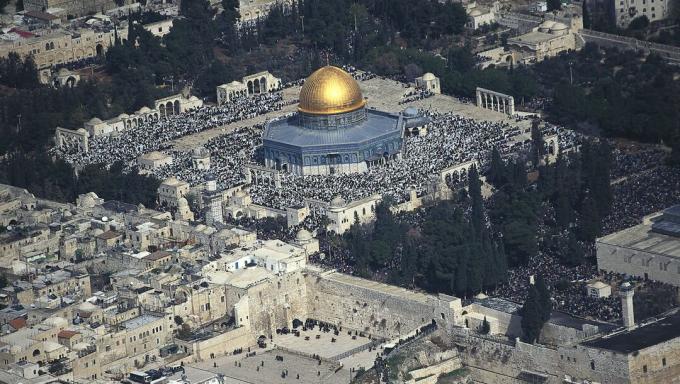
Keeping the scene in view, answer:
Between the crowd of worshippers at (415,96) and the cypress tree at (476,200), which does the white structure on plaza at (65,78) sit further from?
the cypress tree at (476,200)

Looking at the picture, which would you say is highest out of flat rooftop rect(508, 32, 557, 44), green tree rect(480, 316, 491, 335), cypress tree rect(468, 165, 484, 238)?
cypress tree rect(468, 165, 484, 238)

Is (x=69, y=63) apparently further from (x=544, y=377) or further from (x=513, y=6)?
(x=544, y=377)

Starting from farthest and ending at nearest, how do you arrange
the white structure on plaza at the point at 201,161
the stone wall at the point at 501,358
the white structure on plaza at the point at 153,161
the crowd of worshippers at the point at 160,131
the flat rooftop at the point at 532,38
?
the flat rooftop at the point at 532,38 < the crowd of worshippers at the point at 160,131 < the white structure on plaza at the point at 153,161 < the white structure on plaza at the point at 201,161 < the stone wall at the point at 501,358

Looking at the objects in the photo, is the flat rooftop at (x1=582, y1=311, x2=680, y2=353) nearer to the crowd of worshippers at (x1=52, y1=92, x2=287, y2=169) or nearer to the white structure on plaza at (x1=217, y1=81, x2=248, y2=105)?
the crowd of worshippers at (x1=52, y1=92, x2=287, y2=169)

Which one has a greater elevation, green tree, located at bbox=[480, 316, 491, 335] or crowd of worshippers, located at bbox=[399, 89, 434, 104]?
green tree, located at bbox=[480, 316, 491, 335]

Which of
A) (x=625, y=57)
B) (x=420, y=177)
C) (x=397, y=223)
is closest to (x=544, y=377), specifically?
(x=397, y=223)

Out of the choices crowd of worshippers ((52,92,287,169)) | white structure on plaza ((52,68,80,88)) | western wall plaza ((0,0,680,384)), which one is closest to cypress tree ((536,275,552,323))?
western wall plaza ((0,0,680,384))

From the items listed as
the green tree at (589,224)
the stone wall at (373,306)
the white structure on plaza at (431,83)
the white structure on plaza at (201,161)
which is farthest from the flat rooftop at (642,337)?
the white structure on plaza at (431,83)
